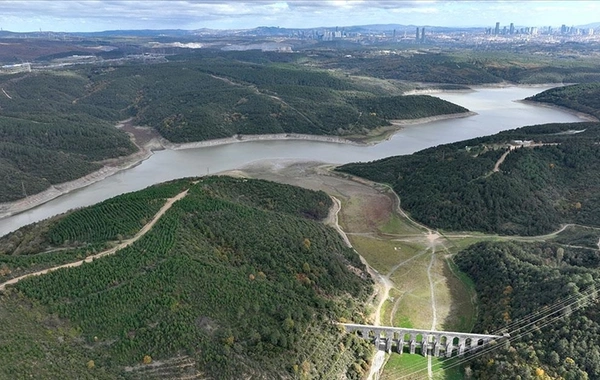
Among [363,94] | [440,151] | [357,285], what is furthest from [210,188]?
[363,94]

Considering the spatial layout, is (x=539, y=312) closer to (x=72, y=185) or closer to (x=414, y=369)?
(x=414, y=369)

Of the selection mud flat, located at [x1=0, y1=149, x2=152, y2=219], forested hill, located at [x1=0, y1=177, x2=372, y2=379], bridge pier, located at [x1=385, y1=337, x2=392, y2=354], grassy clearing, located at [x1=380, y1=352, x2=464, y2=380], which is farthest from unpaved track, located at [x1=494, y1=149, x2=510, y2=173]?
mud flat, located at [x1=0, y1=149, x2=152, y2=219]

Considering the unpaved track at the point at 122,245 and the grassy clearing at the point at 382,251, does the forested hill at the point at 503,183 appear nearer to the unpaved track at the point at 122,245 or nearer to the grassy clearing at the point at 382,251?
the grassy clearing at the point at 382,251

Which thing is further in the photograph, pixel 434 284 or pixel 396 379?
pixel 434 284

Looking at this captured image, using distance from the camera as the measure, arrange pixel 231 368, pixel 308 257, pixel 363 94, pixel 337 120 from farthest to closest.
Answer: pixel 363 94 → pixel 337 120 → pixel 308 257 → pixel 231 368

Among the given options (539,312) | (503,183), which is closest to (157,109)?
(503,183)

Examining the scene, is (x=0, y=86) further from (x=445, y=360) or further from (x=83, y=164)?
(x=445, y=360)

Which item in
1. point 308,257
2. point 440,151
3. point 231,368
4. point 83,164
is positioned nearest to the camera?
point 231,368
